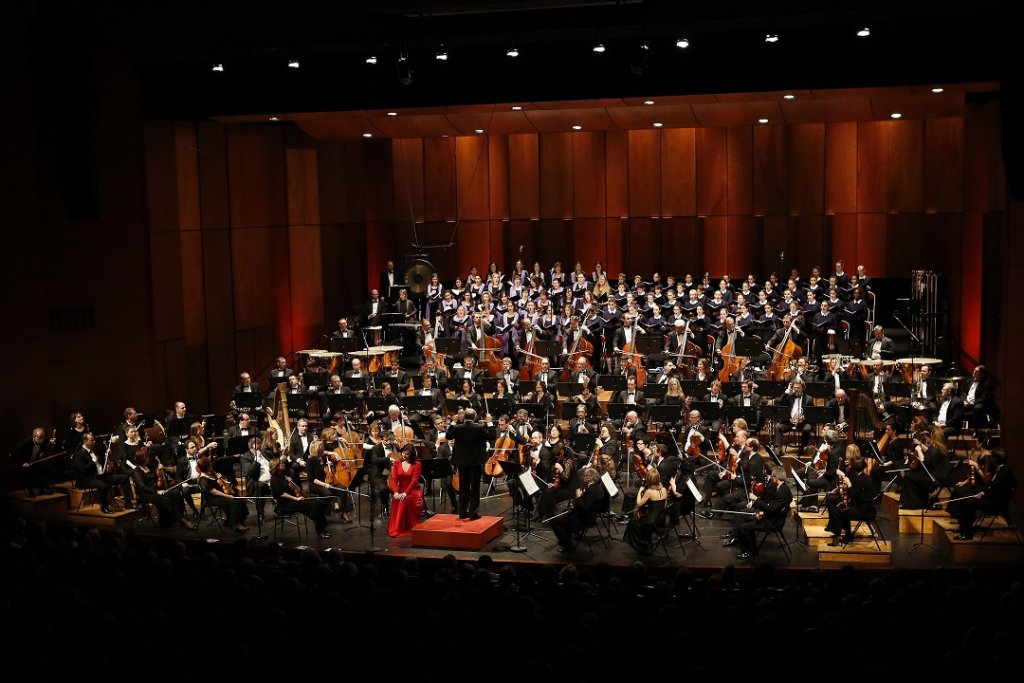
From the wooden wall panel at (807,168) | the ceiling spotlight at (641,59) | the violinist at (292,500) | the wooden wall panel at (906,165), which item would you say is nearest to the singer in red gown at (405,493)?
the violinist at (292,500)

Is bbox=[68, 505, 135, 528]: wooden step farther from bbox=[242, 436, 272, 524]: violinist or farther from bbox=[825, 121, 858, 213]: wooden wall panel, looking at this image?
bbox=[825, 121, 858, 213]: wooden wall panel

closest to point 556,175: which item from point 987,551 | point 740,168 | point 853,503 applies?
point 740,168

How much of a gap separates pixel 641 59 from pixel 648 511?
7125mm

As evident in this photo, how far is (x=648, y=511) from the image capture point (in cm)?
1219

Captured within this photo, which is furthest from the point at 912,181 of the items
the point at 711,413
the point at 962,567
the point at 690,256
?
the point at 962,567

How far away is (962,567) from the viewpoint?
1154cm

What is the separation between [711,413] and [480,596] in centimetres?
664

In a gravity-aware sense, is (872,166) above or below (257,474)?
above

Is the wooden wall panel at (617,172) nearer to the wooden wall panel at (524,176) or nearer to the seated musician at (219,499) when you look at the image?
the wooden wall panel at (524,176)

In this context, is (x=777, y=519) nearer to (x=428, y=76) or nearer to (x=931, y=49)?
(x=931, y=49)

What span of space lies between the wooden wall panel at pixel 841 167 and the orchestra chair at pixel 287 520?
13.7m

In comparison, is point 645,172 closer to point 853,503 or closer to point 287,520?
point 287,520

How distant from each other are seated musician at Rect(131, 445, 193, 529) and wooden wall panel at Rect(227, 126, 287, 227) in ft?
22.7

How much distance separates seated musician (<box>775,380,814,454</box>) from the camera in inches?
584
